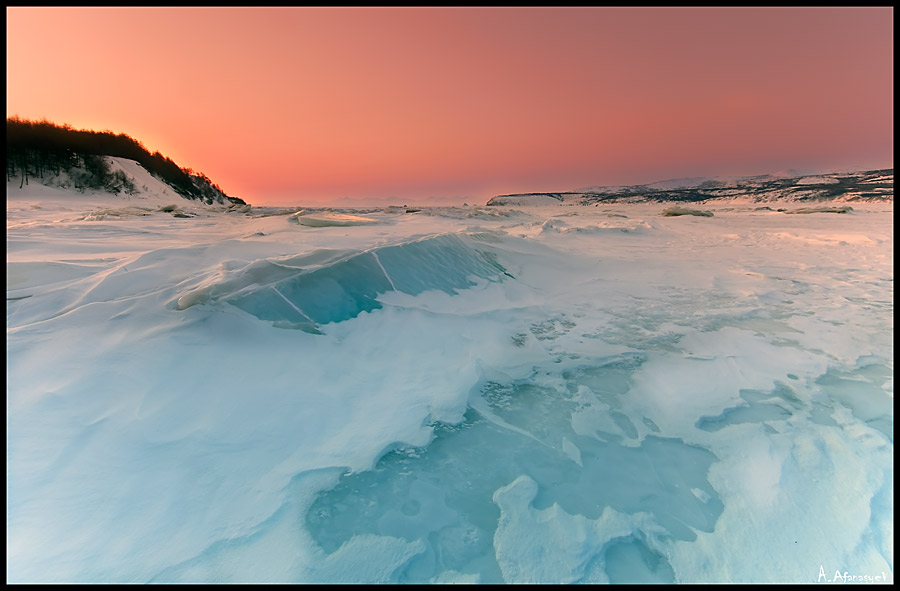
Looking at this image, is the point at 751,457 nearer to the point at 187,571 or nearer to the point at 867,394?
the point at 867,394

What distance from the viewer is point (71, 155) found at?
26406 millimetres

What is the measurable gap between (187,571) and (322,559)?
0.41 meters

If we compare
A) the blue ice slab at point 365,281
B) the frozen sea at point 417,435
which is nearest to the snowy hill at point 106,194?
the blue ice slab at point 365,281

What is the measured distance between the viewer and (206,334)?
2367 mm

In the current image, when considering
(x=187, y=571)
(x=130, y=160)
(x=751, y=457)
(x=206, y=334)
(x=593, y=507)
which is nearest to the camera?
(x=187, y=571)

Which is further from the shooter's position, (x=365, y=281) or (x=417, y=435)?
(x=365, y=281)

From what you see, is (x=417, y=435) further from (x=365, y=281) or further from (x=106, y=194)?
(x=106, y=194)

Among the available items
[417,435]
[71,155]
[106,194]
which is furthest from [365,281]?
[71,155]

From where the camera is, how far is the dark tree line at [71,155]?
2396 cm

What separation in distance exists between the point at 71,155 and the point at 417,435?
1509 inches

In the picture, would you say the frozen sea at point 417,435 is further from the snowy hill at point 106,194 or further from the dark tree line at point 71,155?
the dark tree line at point 71,155

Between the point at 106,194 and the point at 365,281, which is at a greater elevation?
the point at 106,194

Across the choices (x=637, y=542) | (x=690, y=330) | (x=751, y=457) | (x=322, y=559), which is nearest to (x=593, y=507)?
(x=637, y=542)

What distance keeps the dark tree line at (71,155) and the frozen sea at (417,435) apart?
31810 mm
